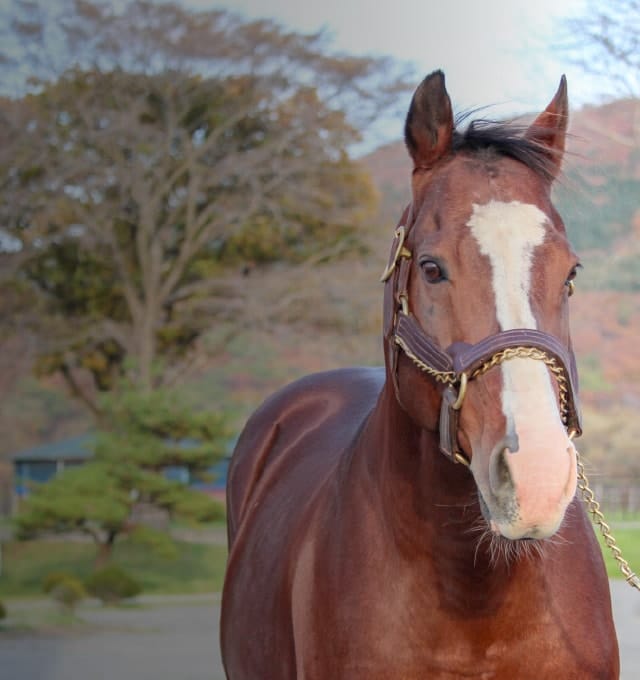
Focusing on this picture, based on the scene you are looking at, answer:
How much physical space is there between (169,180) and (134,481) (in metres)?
4.57

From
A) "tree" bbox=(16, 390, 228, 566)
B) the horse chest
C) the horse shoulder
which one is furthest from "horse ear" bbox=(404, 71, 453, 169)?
"tree" bbox=(16, 390, 228, 566)

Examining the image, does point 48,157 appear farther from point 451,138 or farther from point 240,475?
point 451,138

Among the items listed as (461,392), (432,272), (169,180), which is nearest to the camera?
(461,392)

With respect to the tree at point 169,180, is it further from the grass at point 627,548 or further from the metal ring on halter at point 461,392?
the metal ring on halter at point 461,392

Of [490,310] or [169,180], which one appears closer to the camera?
[490,310]

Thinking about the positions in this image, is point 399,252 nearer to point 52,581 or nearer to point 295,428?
point 295,428

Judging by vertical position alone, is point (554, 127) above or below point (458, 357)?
above

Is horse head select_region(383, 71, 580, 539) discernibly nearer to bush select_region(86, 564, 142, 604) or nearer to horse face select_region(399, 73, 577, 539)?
horse face select_region(399, 73, 577, 539)

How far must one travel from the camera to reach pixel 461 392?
5.85 ft

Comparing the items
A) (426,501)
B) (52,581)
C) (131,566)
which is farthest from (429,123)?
(131,566)

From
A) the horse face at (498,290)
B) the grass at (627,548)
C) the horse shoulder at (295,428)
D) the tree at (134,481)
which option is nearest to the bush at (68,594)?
the tree at (134,481)

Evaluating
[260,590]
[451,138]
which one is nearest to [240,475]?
[260,590]

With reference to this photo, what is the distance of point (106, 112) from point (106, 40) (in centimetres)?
89

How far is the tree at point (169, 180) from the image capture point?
13266mm
